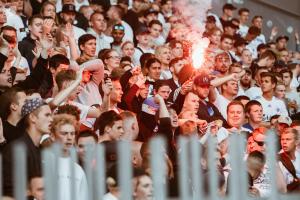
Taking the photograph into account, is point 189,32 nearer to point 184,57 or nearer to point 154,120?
point 184,57

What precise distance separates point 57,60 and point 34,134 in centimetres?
272

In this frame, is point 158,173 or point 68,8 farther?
point 68,8

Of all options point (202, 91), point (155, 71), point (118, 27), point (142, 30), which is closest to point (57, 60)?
point (155, 71)

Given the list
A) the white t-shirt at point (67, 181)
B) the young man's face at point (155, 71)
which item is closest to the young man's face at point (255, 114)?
the young man's face at point (155, 71)

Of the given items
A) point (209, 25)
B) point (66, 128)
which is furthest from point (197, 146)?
point (209, 25)

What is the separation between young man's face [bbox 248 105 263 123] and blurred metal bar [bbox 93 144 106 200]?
270 inches

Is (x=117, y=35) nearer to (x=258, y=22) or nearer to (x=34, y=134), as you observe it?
(x=258, y=22)

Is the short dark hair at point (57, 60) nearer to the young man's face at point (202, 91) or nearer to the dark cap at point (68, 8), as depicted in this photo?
the young man's face at point (202, 91)

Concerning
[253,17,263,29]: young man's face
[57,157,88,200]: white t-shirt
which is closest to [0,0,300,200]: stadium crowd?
[57,157,88,200]: white t-shirt

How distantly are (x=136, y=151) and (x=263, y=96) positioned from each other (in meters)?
7.08

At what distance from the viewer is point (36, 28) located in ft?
34.1

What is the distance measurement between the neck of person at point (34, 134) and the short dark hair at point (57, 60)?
8.27 feet

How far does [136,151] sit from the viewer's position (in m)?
5.32

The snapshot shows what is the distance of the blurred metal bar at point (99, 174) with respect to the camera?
411cm
